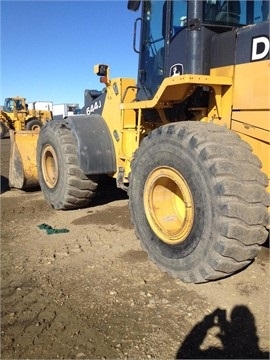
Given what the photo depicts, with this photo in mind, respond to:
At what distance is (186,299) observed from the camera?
127 inches

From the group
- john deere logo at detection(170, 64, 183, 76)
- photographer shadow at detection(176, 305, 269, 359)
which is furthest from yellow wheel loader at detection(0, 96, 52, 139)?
photographer shadow at detection(176, 305, 269, 359)

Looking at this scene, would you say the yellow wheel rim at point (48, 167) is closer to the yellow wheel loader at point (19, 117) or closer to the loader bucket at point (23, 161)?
the loader bucket at point (23, 161)

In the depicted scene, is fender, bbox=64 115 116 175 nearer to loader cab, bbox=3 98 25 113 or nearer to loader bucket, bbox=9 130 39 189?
loader bucket, bbox=9 130 39 189

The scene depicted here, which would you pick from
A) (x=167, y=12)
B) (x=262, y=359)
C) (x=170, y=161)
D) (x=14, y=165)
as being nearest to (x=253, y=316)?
(x=262, y=359)

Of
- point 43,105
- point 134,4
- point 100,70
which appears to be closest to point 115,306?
point 134,4

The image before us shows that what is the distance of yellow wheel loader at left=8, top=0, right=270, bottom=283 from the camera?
3.15 meters

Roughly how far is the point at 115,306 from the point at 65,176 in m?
2.83

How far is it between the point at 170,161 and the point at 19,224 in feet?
9.12

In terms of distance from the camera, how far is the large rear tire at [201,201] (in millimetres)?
3092

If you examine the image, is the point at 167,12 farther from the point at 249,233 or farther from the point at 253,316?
the point at 253,316

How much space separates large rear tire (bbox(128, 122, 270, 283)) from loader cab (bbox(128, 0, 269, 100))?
0.82 meters

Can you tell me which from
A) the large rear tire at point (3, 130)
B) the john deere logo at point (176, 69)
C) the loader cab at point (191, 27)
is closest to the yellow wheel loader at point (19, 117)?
the large rear tire at point (3, 130)

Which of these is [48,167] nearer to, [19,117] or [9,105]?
[19,117]

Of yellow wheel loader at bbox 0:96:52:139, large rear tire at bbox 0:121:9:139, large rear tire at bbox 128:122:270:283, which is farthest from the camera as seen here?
large rear tire at bbox 0:121:9:139
